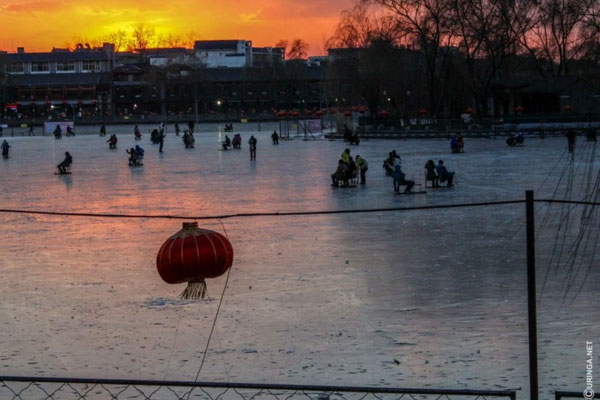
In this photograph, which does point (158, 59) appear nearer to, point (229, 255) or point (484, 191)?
point (484, 191)

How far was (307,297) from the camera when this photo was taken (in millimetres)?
13773

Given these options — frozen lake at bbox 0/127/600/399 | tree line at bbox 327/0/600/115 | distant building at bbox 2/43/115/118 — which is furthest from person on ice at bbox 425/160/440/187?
distant building at bbox 2/43/115/118

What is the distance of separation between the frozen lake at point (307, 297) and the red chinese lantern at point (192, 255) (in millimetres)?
1201

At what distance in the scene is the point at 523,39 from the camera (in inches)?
2837

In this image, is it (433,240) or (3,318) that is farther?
(433,240)

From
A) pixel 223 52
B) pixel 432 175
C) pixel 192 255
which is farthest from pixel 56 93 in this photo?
pixel 192 255

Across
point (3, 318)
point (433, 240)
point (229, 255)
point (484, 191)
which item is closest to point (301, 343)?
point (229, 255)

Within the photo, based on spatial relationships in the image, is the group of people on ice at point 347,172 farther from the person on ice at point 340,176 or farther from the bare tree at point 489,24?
the bare tree at point 489,24

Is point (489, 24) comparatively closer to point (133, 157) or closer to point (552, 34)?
point (552, 34)

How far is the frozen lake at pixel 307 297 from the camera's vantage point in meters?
10.4

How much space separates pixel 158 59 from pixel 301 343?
15901 cm

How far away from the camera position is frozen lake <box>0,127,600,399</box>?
34.3ft

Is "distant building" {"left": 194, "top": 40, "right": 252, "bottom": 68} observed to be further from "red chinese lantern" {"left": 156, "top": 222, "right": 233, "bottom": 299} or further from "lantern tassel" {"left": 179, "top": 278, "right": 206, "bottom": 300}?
"red chinese lantern" {"left": 156, "top": 222, "right": 233, "bottom": 299}

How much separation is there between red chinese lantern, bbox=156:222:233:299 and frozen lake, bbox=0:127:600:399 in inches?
47.3
